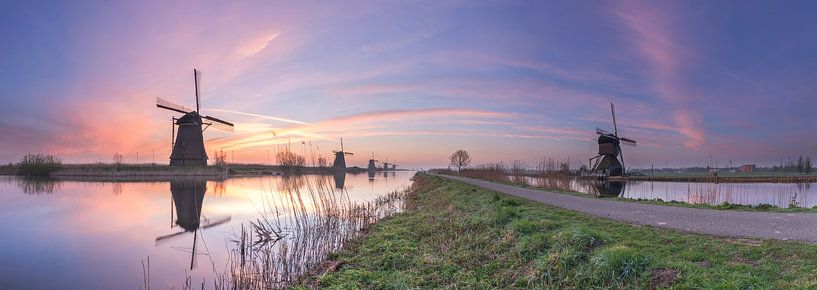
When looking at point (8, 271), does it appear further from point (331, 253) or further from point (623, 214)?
point (623, 214)

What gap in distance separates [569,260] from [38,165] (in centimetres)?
8620

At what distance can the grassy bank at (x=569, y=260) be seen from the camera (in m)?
5.20

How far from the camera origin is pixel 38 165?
65812 millimetres

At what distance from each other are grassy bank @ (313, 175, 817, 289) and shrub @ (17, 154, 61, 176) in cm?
7970

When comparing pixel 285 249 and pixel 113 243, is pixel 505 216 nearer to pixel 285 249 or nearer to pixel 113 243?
pixel 285 249

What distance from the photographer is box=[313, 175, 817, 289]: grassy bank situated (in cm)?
520

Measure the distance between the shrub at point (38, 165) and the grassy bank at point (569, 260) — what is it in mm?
79696

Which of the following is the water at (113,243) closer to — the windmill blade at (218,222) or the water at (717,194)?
the windmill blade at (218,222)

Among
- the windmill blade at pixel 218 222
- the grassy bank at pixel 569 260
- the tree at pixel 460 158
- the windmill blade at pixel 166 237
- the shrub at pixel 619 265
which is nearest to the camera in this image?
the grassy bank at pixel 569 260

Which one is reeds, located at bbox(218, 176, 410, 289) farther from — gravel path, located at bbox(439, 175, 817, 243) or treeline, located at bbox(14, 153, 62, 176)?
treeline, located at bbox(14, 153, 62, 176)

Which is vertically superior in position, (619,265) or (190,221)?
(619,265)

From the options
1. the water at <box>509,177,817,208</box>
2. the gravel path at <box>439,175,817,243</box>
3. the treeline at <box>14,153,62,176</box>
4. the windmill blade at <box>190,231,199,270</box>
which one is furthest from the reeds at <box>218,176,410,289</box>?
the treeline at <box>14,153,62,176</box>

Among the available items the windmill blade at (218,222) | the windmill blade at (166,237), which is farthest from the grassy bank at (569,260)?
the windmill blade at (218,222)

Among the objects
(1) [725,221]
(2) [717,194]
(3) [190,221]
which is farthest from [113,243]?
(2) [717,194]
